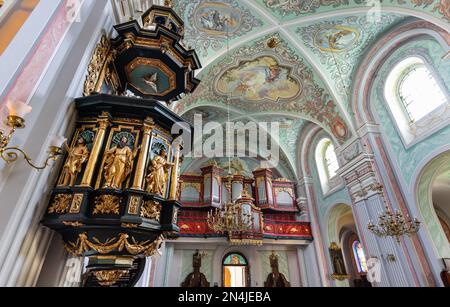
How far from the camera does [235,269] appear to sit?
10797mm

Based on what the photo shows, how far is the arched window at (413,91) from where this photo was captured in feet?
20.3

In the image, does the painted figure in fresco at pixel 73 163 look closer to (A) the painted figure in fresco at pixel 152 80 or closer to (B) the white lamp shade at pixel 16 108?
(B) the white lamp shade at pixel 16 108

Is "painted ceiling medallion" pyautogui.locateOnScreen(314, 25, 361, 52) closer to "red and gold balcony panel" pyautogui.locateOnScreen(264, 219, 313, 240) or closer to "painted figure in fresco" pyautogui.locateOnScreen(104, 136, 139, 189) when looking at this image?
"red and gold balcony panel" pyautogui.locateOnScreen(264, 219, 313, 240)

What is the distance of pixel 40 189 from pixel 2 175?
12.8 inches

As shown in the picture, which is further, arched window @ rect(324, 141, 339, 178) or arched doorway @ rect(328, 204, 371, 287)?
arched window @ rect(324, 141, 339, 178)

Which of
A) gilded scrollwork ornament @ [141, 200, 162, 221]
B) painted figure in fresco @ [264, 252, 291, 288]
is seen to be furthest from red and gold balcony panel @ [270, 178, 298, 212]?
gilded scrollwork ornament @ [141, 200, 162, 221]

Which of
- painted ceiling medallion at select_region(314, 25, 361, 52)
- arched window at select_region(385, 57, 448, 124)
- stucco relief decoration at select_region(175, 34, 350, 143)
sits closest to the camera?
arched window at select_region(385, 57, 448, 124)

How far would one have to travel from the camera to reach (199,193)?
34.7ft

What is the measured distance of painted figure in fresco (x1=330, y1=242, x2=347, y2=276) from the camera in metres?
9.04

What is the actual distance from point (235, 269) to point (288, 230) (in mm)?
3051

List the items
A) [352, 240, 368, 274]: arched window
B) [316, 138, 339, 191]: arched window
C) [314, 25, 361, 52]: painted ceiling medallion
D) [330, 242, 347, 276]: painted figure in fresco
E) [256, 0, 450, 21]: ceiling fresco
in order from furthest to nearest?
[352, 240, 368, 274]: arched window < [316, 138, 339, 191]: arched window < [330, 242, 347, 276]: painted figure in fresco < [314, 25, 361, 52]: painted ceiling medallion < [256, 0, 450, 21]: ceiling fresco

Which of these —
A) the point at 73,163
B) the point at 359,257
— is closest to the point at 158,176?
the point at 73,163

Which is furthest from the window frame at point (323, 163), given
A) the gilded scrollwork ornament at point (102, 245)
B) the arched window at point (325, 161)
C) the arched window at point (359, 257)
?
the gilded scrollwork ornament at point (102, 245)

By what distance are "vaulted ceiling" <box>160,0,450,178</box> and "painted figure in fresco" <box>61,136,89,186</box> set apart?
19.2 feet
